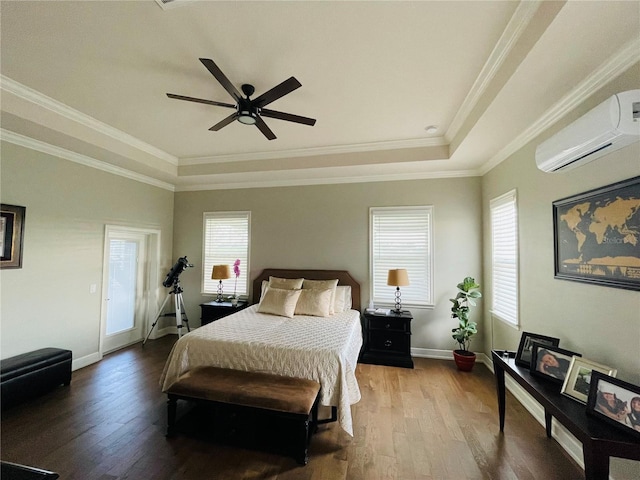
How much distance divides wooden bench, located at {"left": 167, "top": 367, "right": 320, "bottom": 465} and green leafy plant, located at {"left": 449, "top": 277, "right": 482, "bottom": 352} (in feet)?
7.76

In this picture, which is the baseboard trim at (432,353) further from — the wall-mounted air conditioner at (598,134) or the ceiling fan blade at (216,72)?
the ceiling fan blade at (216,72)

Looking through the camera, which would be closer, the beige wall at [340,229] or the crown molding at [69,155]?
the crown molding at [69,155]

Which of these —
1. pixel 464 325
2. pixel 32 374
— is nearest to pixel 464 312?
pixel 464 325

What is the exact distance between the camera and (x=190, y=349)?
265cm

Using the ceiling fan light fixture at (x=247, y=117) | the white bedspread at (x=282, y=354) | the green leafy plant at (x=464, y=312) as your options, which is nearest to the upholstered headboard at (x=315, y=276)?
the white bedspread at (x=282, y=354)

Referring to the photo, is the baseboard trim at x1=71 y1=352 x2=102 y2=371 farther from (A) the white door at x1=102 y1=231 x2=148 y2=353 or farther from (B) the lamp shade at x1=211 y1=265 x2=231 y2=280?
(B) the lamp shade at x1=211 y1=265 x2=231 y2=280

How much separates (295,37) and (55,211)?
3.61 metres

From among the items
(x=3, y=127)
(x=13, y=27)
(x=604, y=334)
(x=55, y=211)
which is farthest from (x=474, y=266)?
(x=3, y=127)

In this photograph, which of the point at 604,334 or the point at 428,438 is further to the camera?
the point at 428,438

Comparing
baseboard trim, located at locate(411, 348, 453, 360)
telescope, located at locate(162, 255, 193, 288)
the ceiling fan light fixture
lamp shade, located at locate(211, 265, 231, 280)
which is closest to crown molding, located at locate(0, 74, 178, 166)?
telescope, located at locate(162, 255, 193, 288)

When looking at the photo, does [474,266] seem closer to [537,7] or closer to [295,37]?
[537,7]

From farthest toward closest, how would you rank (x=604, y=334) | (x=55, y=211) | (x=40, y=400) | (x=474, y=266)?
(x=474, y=266), (x=55, y=211), (x=40, y=400), (x=604, y=334)

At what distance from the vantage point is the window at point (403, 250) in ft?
13.8

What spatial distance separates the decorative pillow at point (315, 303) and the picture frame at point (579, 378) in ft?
8.17
